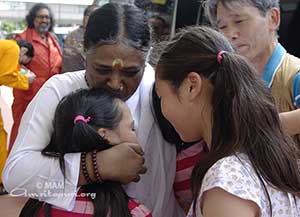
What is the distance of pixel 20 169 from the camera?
41.6 inches

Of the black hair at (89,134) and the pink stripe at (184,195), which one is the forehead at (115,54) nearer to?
the black hair at (89,134)

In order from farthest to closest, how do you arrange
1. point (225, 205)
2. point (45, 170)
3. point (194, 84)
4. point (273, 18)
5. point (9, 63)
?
point (9, 63) → point (273, 18) → point (45, 170) → point (194, 84) → point (225, 205)

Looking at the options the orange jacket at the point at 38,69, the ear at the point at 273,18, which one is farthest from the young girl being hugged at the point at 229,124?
the orange jacket at the point at 38,69

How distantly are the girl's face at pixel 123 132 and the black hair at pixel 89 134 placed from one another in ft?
0.04

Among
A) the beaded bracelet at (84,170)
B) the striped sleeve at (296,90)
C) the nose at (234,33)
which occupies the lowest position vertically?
the beaded bracelet at (84,170)

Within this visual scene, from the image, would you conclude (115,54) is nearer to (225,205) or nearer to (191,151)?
(191,151)

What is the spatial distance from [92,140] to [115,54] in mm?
242

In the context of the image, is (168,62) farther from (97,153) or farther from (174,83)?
(97,153)

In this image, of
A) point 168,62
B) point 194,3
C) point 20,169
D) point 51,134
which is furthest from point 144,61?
point 194,3

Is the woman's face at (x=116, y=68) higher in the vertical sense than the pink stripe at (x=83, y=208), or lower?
higher

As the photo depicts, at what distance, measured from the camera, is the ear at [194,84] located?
0.92 meters

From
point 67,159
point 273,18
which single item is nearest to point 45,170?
point 67,159

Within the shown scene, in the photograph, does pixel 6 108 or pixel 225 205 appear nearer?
pixel 225 205

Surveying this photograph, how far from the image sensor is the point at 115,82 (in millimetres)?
1164
